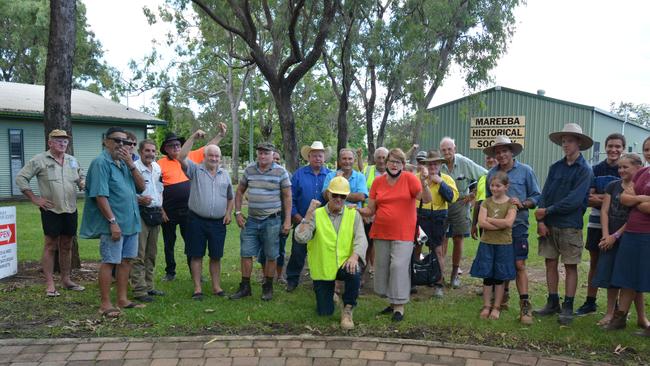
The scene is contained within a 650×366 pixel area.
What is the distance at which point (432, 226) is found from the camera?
248 inches

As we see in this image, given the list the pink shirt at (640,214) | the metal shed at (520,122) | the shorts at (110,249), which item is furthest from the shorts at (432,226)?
the metal shed at (520,122)

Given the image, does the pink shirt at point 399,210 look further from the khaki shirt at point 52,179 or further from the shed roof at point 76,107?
the shed roof at point 76,107

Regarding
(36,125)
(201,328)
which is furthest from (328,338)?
(36,125)

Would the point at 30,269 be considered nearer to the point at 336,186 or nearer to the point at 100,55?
the point at 336,186

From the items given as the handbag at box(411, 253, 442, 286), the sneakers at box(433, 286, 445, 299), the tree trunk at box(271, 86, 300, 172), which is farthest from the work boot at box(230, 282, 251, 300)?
the tree trunk at box(271, 86, 300, 172)

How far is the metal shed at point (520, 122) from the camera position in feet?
75.4

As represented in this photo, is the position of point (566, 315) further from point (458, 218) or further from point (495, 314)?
point (458, 218)

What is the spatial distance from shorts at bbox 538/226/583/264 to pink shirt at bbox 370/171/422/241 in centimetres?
144

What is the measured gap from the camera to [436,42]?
1703cm

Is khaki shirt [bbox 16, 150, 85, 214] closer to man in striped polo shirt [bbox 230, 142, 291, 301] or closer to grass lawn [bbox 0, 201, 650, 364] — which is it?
grass lawn [bbox 0, 201, 650, 364]

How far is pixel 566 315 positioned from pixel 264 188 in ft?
11.3

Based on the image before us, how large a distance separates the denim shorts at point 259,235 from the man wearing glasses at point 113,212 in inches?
46.6

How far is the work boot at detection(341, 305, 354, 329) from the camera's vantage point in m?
4.88

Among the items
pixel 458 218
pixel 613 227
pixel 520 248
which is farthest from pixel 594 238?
pixel 458 218
